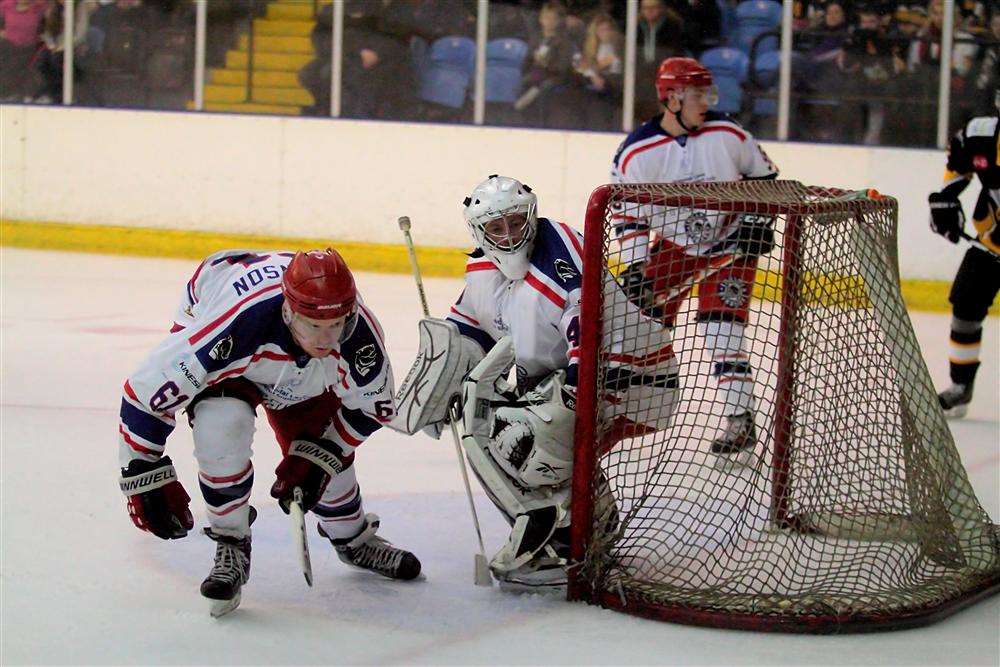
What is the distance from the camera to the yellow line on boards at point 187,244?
24.7 ft

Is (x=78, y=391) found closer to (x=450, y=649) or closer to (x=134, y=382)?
(x=134, y=382)

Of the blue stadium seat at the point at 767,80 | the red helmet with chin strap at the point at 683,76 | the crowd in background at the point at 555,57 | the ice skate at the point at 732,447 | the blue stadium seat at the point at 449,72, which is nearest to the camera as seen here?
the ice skate at the point at 732,447

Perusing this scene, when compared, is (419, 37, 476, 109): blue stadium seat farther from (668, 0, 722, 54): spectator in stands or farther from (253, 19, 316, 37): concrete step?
(668, 0, 722, 54): spectator in stands

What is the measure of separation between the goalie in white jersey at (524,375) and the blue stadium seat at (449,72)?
15.6 ft

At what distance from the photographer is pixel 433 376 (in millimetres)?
3025

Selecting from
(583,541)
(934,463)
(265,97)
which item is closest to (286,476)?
(583,541)

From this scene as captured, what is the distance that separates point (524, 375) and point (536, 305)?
16cm

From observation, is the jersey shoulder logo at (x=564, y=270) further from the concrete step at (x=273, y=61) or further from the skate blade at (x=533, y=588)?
the concrete step at (x=273, y=61)

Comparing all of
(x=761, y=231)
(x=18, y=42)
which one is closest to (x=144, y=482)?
(x=761, y=231)

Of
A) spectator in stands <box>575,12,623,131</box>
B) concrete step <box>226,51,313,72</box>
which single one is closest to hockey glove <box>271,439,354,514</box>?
spectator in stands <box>575,12,623,131</box>

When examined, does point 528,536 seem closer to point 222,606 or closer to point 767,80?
point 222,606

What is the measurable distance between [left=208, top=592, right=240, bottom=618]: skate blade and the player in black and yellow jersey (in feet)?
9.34

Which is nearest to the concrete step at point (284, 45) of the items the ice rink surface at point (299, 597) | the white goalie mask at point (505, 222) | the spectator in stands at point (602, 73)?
the spectator in stands at point (602, 73)

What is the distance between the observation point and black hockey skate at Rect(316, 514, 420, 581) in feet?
9.79
